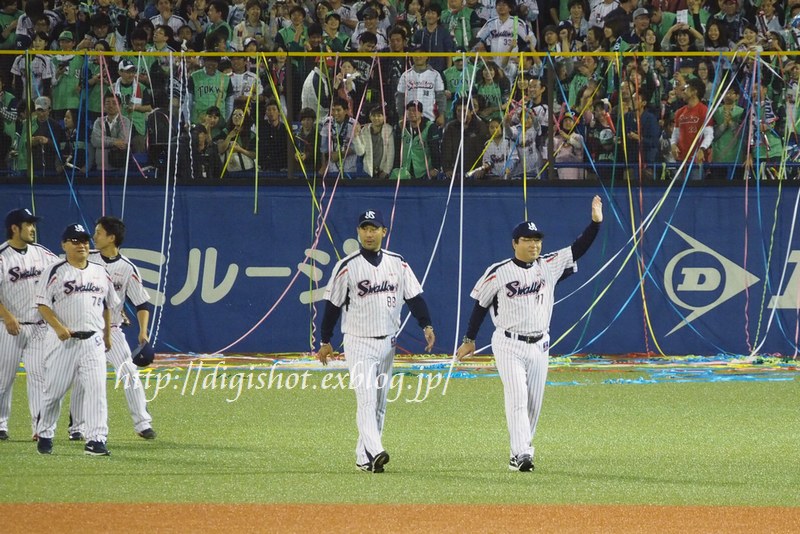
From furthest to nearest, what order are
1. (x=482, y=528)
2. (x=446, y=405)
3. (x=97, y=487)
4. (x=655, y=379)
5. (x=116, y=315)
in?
(x=655, y=379), (x=446, y=405), (x=116, y=315), (x=97, y=487), (x=482, y=528)

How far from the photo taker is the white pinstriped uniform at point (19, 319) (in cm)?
1166

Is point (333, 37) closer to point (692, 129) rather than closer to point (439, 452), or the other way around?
point (692, 129)

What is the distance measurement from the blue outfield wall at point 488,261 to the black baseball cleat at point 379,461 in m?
9.49

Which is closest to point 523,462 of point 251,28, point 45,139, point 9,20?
point 45,139

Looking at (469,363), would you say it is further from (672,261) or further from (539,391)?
(539,391)

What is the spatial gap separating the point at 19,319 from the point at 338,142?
24.7 feet

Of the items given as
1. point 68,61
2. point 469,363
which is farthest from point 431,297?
point 68,61

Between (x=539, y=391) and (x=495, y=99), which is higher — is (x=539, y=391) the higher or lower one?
the lower one

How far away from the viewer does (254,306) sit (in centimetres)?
1927

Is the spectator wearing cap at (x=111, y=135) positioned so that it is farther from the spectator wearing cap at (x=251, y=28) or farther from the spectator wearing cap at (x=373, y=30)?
the spectator wearing cap at (x=373, y=30)

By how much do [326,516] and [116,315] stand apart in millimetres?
4383

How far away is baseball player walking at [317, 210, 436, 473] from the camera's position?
973 cm

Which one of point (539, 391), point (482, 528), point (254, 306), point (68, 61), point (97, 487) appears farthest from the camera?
point (254, 306)

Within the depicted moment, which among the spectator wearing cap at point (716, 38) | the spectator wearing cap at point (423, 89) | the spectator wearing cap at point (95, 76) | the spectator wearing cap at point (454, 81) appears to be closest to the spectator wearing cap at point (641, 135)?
the spectator wearing cap at point (716, 38)
